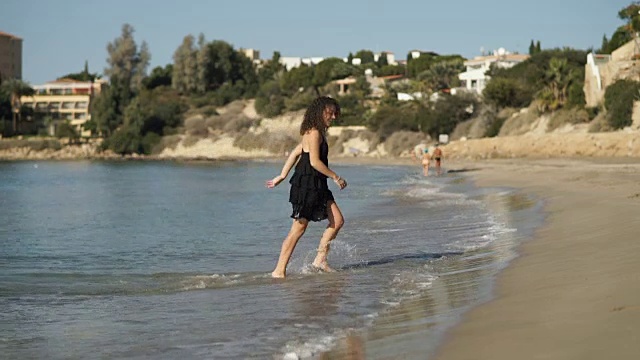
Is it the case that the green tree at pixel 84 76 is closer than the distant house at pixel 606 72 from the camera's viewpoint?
No

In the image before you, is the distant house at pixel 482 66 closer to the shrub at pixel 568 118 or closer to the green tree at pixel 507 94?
the green tree at pixel 507 94

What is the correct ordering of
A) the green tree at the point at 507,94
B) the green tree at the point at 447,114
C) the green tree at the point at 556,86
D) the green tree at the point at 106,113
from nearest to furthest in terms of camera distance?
the green tree at the point at 556,86, the green tree at the point at 507,94, the green tree at the point at 447,114, the green tree at the point at 106,113

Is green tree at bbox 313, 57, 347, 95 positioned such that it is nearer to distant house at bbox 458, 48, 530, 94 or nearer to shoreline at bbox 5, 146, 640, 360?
distant house at bbox 458, 48, 530, 94

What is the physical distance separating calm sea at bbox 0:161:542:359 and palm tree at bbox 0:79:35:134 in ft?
298

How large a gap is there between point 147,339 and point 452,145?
1974 inches

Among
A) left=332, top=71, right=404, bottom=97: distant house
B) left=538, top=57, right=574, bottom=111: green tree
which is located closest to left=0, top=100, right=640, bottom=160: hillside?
left=538, top=57, right=574, bottom=111: green tree

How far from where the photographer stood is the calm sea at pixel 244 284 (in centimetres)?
566

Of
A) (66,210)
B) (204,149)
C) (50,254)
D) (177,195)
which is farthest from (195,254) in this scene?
(204,149)

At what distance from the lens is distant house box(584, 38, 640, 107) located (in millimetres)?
49125

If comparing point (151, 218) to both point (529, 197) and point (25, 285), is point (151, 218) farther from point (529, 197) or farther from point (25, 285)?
point (25, 285)

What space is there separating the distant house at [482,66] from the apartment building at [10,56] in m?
68.4

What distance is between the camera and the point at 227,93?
111 m

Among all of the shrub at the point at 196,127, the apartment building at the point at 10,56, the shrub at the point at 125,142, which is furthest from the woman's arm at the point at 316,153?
the apartment building at the point at 10,56

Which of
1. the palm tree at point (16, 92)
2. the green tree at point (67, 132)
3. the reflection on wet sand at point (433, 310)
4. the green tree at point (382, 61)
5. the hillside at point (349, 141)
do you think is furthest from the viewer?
the green tree at point (382, 61)
